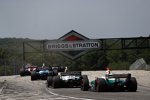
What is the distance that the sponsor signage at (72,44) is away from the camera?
180 ft

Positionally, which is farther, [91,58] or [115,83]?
[91,58]

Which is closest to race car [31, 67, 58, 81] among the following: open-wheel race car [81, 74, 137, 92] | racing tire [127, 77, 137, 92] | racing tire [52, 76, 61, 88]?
racing tire [52, 76, 61, 88]

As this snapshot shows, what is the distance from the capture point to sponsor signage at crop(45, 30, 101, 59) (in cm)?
5491

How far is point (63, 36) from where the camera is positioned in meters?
54.3

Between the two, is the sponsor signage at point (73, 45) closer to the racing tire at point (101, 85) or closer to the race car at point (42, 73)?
the race car at point (42, 73)

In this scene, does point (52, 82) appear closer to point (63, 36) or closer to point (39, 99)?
point (39, 99)

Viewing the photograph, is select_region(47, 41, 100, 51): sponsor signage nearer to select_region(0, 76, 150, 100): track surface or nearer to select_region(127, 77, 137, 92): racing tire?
select_region(0, 76, 150, 100): track surface

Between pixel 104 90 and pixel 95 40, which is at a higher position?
pixel 95 40

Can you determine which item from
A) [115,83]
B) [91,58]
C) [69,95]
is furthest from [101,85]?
[91,58]

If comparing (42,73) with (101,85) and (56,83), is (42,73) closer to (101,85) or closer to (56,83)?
(56,83)

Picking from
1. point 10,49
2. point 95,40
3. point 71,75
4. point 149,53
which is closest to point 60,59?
point 10,49

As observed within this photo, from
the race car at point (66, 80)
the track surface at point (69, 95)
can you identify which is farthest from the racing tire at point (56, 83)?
the track surface at point (69, 95)

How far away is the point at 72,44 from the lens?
54.8 metres

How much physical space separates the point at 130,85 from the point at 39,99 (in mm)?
7993
